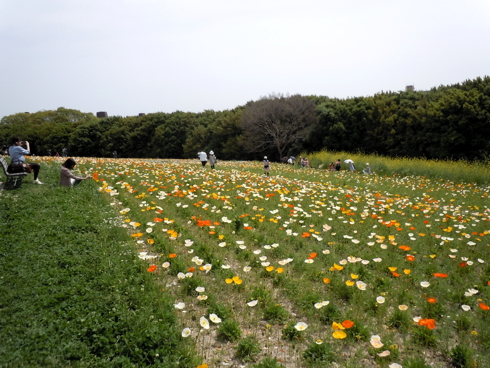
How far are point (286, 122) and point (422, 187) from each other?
1092 inches

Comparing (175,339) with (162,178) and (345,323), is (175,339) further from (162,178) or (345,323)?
(162,178)

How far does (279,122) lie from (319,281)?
36180 millimetres

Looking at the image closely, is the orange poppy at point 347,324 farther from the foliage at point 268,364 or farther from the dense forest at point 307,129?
the dense forest at point 307,129

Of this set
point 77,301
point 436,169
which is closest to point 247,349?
point 77,301

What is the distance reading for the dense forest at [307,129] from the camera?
89.1 feet

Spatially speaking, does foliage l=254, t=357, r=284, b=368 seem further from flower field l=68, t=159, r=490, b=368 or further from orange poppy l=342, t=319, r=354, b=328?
orange poppy l=342, t=319, r=354, b=328

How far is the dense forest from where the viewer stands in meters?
27.2

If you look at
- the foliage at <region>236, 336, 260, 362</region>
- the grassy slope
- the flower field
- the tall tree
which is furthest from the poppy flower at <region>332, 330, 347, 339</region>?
the tall tree

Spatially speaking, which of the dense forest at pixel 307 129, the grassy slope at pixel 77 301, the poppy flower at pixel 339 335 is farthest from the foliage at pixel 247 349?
the dense forest at pixel 307 129

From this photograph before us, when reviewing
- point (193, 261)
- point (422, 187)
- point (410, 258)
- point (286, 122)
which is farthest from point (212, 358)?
point (286, 122)

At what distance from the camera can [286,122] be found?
1570 inches

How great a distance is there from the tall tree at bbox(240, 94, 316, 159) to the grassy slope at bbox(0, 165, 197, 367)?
1371 inches

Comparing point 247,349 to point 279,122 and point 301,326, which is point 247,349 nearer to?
point 301,326

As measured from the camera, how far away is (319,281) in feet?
15.8
